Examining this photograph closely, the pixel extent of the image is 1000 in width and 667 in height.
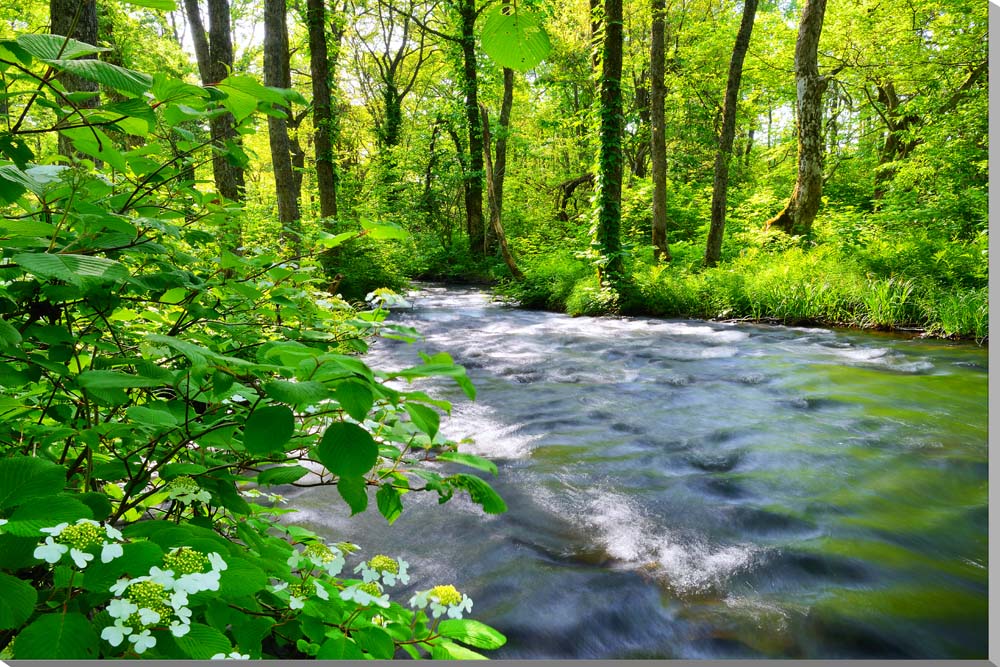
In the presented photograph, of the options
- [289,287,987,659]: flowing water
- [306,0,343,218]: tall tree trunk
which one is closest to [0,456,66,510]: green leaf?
[289,287,987,659]: flowing water

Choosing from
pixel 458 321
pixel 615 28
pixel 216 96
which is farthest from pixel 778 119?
pixel 216 96

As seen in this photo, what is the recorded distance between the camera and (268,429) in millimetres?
896

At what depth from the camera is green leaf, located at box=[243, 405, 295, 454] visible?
873 mm

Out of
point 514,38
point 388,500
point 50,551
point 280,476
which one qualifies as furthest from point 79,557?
point 514,38

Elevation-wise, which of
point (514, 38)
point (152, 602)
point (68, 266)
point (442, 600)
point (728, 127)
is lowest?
point (442, 600)

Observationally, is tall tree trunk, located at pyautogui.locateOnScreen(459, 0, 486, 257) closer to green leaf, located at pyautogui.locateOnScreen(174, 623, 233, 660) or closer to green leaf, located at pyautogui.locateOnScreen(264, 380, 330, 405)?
green leaf, located at pyautogui.locateOnScreen(264, 380, 330, 405)

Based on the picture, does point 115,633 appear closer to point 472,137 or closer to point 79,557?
point 79,557

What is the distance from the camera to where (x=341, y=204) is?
16.3 metres

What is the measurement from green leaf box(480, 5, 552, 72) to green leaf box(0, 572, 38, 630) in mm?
971

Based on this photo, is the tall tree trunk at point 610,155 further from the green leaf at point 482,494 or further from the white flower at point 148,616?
the white flower at point 148,616

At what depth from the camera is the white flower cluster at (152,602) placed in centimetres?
78

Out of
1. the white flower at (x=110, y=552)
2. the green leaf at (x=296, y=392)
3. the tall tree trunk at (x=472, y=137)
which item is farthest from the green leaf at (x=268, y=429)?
the tall tree trunk at (x=472, y=137)

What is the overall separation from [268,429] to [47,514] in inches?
12.4

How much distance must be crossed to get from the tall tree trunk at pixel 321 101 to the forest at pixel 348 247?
0.05m
